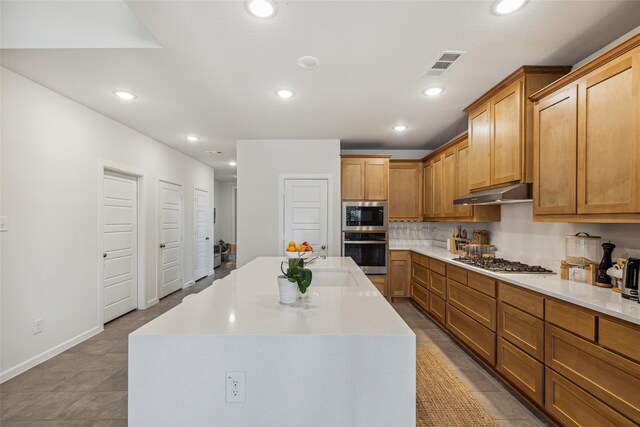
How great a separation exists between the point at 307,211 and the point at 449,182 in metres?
2.08

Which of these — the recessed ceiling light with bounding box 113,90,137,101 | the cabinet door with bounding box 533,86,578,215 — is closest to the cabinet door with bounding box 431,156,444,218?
the cabinet door with bounding box 533,86,578,215

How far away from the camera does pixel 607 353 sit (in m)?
1.46

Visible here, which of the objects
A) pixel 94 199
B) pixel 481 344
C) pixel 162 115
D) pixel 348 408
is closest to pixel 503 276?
pixel 481 344

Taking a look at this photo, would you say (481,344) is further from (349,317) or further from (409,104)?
(409,104)

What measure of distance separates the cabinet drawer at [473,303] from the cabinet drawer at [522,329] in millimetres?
111

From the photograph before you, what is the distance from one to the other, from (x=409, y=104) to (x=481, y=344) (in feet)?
7.97

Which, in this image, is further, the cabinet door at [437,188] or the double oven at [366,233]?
the double oven at [366,233]

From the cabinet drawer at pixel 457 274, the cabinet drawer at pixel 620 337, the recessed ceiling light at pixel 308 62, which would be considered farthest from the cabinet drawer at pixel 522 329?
the recessed ceiling light at pixel 308 62

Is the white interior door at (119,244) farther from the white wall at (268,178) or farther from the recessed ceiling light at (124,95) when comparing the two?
the white wall at (268,178)

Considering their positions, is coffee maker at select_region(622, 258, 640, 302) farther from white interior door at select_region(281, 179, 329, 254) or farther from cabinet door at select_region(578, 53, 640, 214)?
white interior door at select_region(281, 179, 329, 254)

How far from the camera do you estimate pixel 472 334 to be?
2742mm

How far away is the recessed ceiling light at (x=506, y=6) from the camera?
155 centimetres

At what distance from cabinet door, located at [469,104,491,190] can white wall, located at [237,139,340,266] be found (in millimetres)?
1901

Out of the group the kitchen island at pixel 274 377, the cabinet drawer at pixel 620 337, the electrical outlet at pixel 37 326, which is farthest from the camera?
the electrical outlet at pixel 37 326
